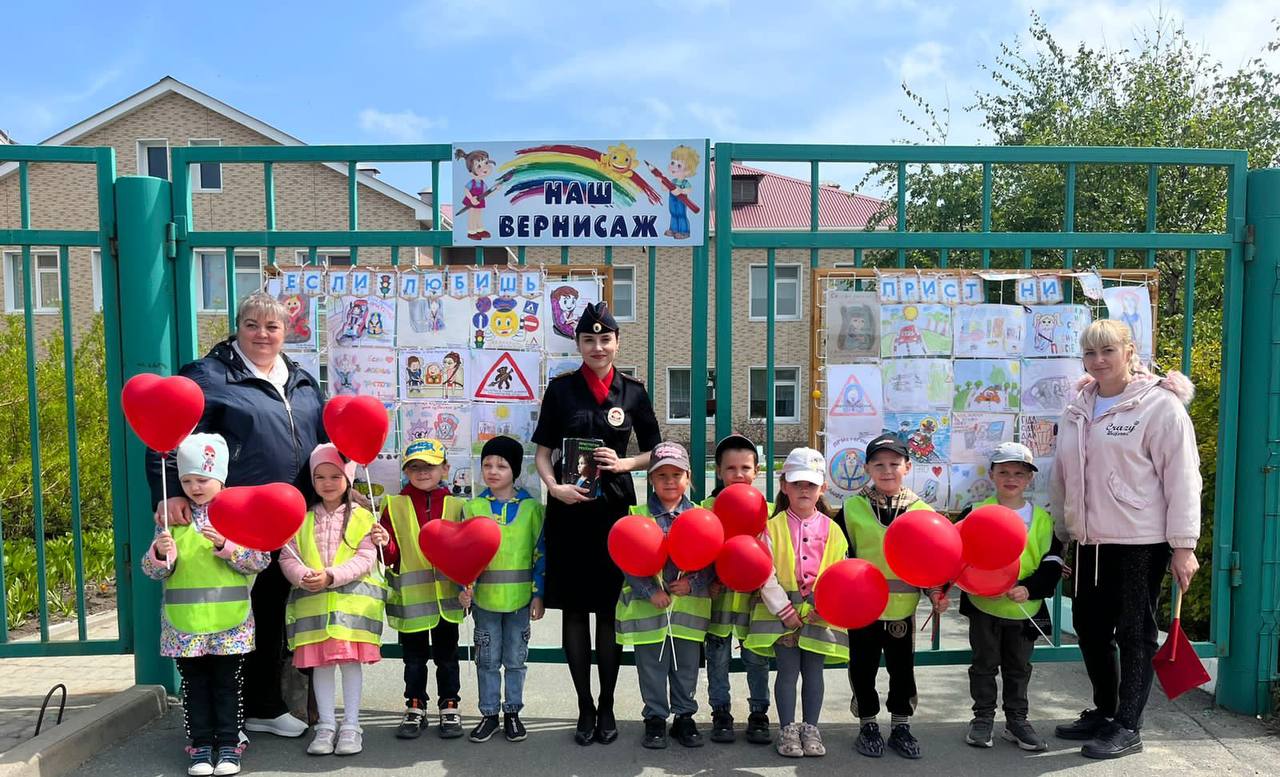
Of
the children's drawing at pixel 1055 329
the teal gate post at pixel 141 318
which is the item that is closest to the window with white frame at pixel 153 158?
the teal gate post at pixel 141 318

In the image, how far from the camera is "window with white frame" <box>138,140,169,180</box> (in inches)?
754

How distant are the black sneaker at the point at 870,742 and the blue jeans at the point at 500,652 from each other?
1.51 metres

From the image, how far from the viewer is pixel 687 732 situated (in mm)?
3607

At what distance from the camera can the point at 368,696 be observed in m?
4.25

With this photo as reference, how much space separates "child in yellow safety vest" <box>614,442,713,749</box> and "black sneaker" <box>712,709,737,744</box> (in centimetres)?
9

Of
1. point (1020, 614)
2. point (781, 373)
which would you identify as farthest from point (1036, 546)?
point (781, 373)

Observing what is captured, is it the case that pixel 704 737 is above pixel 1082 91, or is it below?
below

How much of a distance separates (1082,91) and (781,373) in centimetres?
1017

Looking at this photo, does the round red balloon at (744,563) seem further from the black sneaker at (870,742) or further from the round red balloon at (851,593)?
the black sneaker at (870,742)

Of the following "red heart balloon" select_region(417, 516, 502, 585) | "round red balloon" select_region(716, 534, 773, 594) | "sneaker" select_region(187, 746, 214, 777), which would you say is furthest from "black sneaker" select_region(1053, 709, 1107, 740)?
"sneaker" select_region(187, 746, 214, 777)

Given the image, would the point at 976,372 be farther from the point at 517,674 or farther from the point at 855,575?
the point at 517,674

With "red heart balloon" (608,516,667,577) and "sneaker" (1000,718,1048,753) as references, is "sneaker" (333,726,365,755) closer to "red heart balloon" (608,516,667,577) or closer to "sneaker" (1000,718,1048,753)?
"red heart balloon" (608,516,667,577)

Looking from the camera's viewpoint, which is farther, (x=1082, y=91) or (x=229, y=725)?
(x=1082, y=91)

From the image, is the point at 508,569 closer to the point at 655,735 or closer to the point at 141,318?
the point at 655,735
